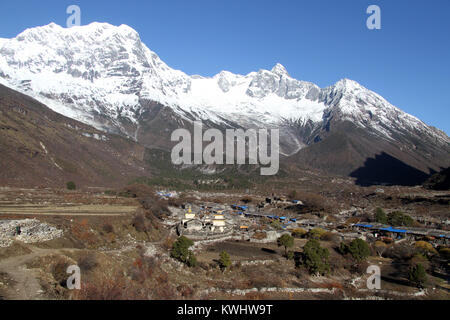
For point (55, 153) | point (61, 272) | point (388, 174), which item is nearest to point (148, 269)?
point (61, 272)

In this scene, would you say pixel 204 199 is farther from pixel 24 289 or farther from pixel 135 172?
pixel 24 289

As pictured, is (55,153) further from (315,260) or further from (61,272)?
(61,272)

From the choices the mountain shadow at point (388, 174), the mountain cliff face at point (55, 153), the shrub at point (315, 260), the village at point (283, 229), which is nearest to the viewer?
the shrub at point (315, 260)

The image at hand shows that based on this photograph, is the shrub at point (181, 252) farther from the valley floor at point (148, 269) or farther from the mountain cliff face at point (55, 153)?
the mountain cliff face at point (55, 153)

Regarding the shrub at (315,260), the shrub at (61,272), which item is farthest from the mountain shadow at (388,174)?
the shrub at (61,272)

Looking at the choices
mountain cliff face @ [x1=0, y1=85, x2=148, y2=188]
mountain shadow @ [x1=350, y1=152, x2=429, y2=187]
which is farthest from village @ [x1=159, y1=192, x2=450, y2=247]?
mountain shadow @ [x1=350, y1=152, x2=429, y2=187]
